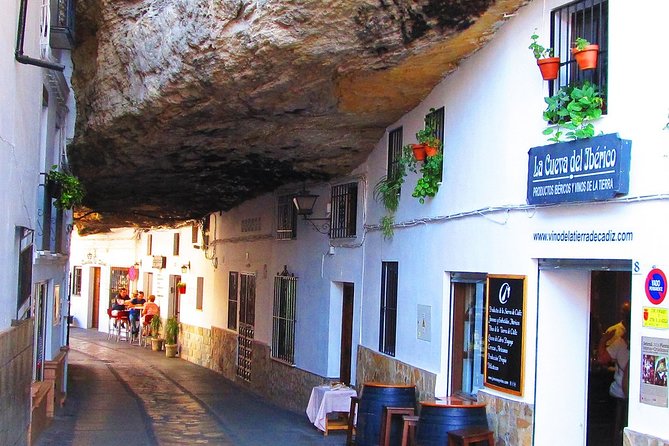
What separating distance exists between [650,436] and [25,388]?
266 inches

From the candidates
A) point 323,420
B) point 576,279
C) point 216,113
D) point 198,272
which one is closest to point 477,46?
point 576,279

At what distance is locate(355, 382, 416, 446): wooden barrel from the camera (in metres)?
10.8

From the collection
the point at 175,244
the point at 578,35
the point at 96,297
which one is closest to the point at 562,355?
the point at 578,35

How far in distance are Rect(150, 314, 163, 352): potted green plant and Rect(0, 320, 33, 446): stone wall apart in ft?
62.5

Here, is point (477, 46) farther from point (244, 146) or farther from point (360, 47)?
point (244, 146)

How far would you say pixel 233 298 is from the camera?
21.8 metres

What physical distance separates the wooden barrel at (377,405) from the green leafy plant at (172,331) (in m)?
17.7

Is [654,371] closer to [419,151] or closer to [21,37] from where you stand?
[419,151]

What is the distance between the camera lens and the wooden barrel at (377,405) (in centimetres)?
1080

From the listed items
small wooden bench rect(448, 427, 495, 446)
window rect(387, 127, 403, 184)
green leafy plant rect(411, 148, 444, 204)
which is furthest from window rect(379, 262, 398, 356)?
small wooden bench rect(448, 427, 495, 446)

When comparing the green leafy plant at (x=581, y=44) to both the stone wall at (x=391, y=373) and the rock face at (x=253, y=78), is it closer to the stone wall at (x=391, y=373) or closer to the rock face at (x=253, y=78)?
the rock face at (x=253, y=78)

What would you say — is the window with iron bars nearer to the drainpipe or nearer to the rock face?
the rock face

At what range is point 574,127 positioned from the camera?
292 inches

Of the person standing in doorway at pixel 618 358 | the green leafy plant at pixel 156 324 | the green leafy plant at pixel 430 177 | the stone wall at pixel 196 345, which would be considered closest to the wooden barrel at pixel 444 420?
the person standing in doorway at pixel 618 358
